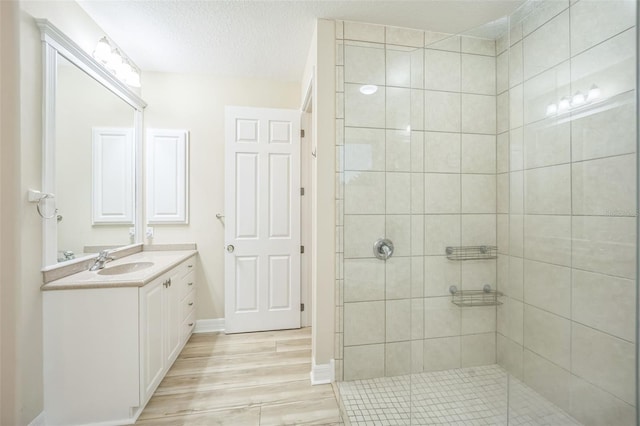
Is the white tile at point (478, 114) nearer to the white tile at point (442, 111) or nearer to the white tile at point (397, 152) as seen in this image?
the white tile at point (442, 111)

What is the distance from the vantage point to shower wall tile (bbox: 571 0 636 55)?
1.13m

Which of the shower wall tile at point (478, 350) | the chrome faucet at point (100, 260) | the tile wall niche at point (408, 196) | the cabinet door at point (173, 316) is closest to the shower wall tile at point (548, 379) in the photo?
the shower wall tile at point (478, 350)

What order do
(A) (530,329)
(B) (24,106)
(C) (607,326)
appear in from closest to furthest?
1. (C) (607,326)
2. (B) (24,106)
3. (A) (530,329)

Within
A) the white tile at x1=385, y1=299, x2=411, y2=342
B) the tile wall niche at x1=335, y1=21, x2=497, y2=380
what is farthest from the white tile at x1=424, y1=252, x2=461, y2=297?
the white tile at x1=385, y1=299, x2=411, y2=342

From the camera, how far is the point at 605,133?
1198 mm

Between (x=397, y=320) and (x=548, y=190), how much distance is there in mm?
1218

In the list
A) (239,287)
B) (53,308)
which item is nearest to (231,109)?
(239,287)

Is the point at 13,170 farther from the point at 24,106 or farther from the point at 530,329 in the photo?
the point at 530,329

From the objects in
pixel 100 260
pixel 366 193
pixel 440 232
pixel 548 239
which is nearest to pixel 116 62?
pixel 100 260

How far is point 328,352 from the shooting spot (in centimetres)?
183

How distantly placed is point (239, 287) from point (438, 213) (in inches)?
77.7

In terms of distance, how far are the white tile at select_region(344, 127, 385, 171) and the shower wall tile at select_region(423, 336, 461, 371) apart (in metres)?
1.25

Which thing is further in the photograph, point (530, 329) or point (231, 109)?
point (231, 109)

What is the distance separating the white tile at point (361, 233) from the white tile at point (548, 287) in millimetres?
895
